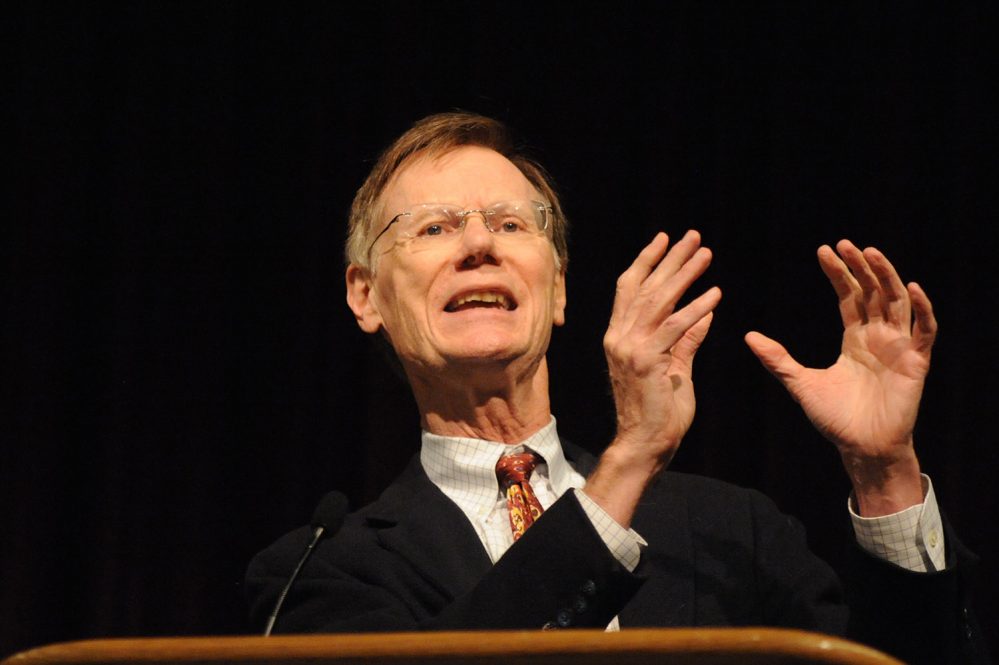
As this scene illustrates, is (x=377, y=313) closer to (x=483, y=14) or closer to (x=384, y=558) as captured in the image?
(x=384, y=558)

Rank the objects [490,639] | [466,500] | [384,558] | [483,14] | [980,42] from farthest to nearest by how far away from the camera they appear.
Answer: [483,14] → [980,42] → [466,500] → [384,558] → [490,639]

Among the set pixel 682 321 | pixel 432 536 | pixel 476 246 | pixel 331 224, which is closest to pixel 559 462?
pixel 432 536

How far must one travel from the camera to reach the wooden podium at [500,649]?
0.92m

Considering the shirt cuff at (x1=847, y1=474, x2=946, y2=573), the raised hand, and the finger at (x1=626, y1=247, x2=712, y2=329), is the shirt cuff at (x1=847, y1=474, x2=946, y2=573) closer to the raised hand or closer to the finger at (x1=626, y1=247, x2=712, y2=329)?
the raised hand

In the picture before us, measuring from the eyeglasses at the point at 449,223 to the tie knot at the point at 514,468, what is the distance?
16.1 inches

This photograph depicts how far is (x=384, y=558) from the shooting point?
1.98 metres

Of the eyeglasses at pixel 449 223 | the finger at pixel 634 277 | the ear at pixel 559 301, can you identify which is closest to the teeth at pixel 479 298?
the eyeglasses at pixel 449 223

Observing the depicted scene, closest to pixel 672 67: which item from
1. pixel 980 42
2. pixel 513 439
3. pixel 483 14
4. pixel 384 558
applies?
Answer: pixel 483 14

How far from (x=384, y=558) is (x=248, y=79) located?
5.19 feet

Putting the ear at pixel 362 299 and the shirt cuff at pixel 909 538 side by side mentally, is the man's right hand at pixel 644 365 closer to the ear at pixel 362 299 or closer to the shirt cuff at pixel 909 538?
the shirt cuff at pixel 909 538

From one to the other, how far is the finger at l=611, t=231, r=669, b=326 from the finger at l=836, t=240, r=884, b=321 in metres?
0.26

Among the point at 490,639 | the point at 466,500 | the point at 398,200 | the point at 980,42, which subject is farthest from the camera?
the point at 980,42

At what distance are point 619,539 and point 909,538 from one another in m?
0.43

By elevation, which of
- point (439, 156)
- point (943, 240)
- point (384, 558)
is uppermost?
point (439, 156)
